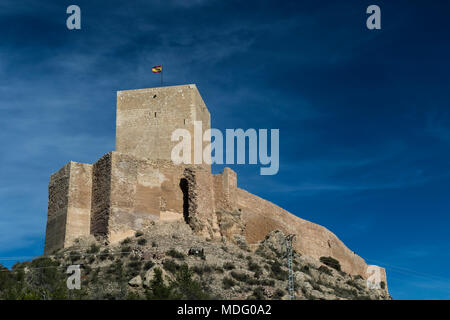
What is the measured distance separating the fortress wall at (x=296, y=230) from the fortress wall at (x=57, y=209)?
310 inches

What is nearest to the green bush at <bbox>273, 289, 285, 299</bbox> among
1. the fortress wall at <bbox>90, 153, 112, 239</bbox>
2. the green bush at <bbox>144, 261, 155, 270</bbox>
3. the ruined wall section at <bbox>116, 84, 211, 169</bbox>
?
the green bush at <bbox>144, 261, 155, 270</bbox>

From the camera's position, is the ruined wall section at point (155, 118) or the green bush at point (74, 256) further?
the ruined wall section at point (155, 118)

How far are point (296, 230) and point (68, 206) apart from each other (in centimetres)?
1323

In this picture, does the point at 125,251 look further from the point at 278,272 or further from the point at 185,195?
the point at 278,272

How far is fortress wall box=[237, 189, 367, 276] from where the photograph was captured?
3033 cm

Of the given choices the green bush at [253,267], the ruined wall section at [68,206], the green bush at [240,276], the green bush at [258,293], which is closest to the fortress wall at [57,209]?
the ruined wall section at [68,206]

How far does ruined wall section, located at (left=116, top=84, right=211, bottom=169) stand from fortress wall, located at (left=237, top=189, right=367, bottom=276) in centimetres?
309

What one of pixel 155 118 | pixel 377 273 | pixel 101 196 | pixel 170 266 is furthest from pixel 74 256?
pixel 377 273

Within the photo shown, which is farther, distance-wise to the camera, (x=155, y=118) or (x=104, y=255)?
(x=155, y=118)

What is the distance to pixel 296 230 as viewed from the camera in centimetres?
3422

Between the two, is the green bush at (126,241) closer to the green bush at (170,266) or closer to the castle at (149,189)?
the castle at (149,189)

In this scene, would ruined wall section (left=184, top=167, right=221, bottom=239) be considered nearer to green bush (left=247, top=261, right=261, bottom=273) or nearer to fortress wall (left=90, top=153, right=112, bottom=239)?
green bush (left=247, top=261, right=261, bottom=273)

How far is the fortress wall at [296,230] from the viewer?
30328mm
